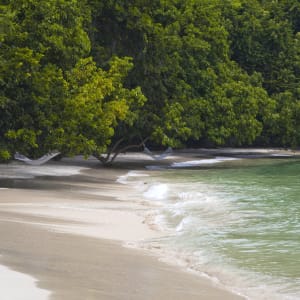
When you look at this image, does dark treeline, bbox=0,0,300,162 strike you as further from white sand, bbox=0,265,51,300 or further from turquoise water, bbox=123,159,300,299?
white sand, bbox=0,265,51,300

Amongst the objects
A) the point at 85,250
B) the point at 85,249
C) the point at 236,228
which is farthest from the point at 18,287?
the point at 236,228

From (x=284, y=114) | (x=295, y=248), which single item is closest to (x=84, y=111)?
(x=295, y=248)

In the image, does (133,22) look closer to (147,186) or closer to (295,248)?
(147,186)

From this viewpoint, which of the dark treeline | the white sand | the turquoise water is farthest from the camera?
the dark treeline

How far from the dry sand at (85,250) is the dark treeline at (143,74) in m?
4.85

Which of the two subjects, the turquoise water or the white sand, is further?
the turquoise water

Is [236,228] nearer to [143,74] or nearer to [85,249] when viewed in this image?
[85,249]

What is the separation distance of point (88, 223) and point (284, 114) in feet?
138

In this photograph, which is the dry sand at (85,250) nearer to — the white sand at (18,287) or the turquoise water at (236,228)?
the white sand at (18,287)

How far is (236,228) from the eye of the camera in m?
18.0

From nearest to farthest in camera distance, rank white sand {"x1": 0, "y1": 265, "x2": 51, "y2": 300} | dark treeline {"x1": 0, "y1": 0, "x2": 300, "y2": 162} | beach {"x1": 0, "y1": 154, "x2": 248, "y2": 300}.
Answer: white sand {"x1": 0, "y1": 265, "x2": 51, "y2": 300}
beach {"x1": 0, "y1": 154, "x2": 248, "y2": 300}
dark treeline {"x1": 0, "y1": 0, "x2": 300, "y2": 162}

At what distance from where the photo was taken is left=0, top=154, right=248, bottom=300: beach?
34.0 feet

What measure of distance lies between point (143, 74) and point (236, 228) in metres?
25.2

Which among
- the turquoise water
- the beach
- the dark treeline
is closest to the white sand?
the beach
